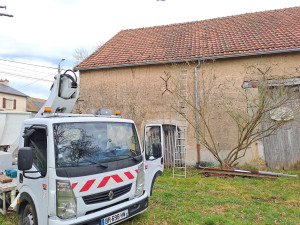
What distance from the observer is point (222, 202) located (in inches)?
198

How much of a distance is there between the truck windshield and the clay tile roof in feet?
20.0

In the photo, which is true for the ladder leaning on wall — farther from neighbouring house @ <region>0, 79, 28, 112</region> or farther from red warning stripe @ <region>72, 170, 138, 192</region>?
neighbouring house @ <region>0, 79, 28, 112</region>

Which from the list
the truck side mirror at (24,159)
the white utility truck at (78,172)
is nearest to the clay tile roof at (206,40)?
the white utility truck at (78,172)

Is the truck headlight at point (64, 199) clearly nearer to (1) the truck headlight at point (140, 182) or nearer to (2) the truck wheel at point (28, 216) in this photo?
(2) the truck wheel at point (28, 216)

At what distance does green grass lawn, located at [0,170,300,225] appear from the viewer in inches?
163

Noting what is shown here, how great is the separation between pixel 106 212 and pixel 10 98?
30.8m

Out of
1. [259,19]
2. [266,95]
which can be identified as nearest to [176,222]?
[266,95]

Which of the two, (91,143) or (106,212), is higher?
(91,143)

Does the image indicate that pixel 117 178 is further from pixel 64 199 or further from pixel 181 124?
pixel 181 124

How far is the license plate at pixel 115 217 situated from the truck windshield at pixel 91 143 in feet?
2.78

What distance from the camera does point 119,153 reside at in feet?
11.8

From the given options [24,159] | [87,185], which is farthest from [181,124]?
[24,159]

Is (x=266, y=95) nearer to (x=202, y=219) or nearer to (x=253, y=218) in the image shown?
(x=253, y=218)

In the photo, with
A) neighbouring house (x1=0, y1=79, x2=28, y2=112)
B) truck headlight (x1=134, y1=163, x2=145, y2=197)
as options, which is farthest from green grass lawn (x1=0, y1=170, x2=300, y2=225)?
neighbouring house (x1=0, y1=79, x2=28, y2=112)
